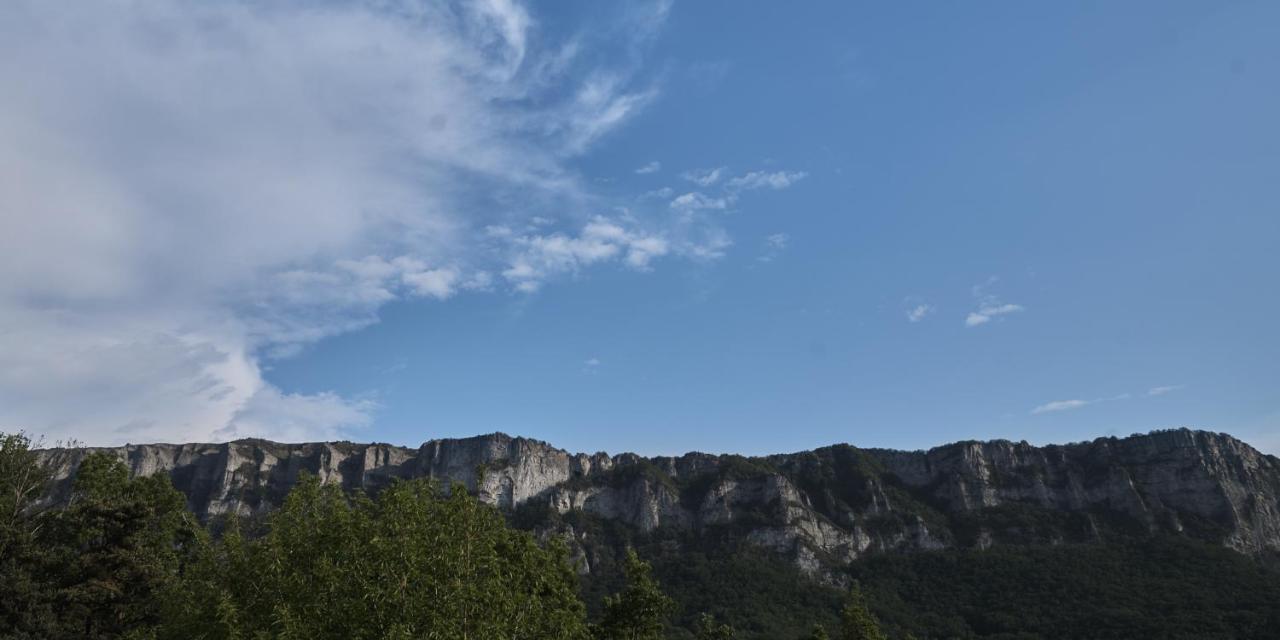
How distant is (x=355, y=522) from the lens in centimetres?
2295

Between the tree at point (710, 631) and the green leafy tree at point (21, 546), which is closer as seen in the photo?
the green leafy tree at point (21, 546)

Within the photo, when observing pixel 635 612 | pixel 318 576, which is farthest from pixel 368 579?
pixel 635 612

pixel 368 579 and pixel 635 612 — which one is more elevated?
pixel 368 579

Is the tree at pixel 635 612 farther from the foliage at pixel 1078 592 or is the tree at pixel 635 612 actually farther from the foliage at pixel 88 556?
the foliage at pixel 1078 592

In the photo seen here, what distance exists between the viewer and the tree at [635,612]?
44.2 meters

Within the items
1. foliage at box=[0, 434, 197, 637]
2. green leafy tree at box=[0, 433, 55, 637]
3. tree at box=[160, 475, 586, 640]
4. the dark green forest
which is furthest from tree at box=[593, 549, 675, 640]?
green leafy tree at box=[0, 433, 55, 637]

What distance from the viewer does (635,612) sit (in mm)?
45000

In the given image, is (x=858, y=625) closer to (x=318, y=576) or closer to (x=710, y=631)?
(x=710, y=631)

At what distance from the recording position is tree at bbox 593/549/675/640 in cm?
4424

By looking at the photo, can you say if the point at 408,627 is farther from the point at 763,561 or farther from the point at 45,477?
the point at 763,561

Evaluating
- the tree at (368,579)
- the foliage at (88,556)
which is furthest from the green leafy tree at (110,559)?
the tree at (368,579)

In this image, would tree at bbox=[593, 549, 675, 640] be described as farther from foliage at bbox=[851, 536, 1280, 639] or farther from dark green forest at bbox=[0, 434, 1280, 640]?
foliage at bbox=[851, 536, 1280, 639]

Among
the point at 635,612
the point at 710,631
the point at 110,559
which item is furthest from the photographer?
the point at 710,631

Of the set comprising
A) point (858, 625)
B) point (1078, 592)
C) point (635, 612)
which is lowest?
point (1078, 592)
